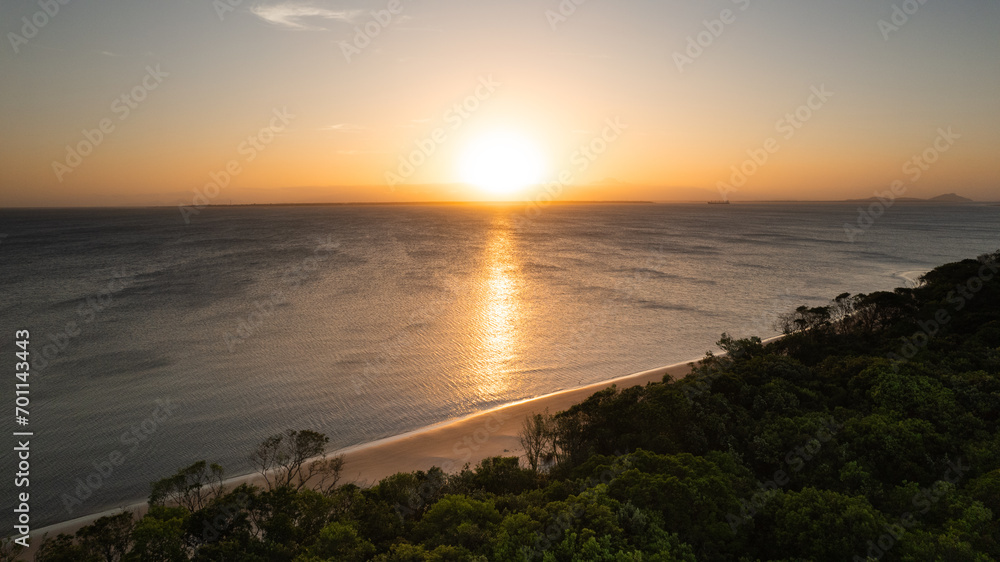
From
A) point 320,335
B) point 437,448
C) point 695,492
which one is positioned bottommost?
point 437,448

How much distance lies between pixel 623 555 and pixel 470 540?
321cm

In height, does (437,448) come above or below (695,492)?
below

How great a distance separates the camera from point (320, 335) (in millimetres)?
36219

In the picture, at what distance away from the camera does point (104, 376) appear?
91.0 ft

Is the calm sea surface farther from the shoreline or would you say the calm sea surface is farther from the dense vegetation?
the dense vegetation

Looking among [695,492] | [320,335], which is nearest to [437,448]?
[695,492]

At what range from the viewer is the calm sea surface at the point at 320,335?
21906 millimetres

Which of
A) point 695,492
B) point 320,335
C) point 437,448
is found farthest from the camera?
point 320,335

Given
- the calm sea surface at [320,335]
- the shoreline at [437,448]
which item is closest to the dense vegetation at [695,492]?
the shoreline at [437,448]

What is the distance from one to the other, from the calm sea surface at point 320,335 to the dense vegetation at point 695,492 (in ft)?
19.6

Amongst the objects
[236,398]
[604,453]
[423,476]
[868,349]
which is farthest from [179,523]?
[868,349]

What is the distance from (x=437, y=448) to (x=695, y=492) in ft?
41.2

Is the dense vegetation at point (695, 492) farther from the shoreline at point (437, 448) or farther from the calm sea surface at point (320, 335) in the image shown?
the calm sea surface at point (320, 335)

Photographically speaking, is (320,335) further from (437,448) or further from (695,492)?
(695,492)
